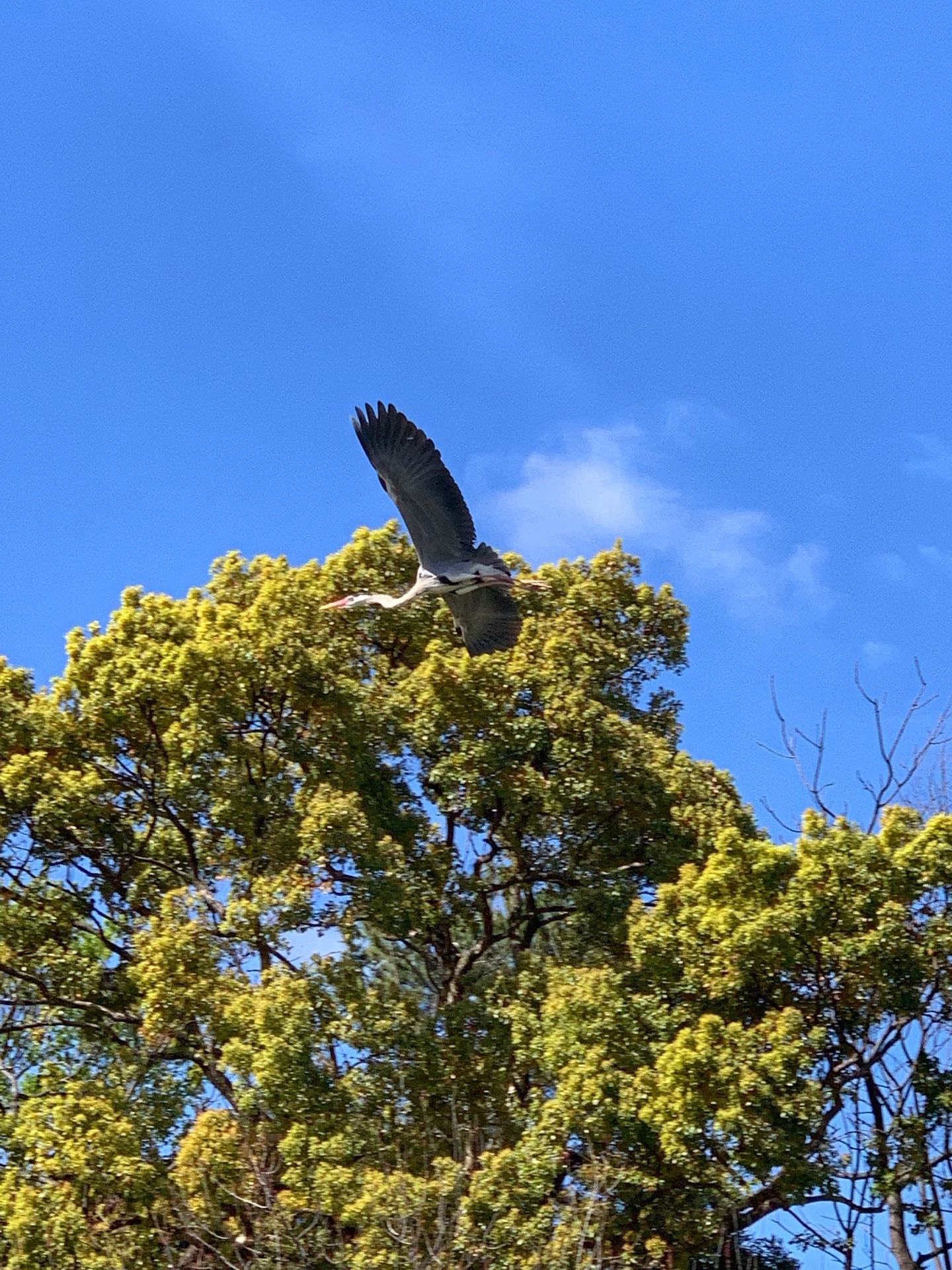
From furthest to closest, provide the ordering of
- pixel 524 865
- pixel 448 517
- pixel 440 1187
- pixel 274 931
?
pixel 524 865, pixel 274 931, pixel 448 517, pixel 440 1187

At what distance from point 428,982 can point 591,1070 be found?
349 cm

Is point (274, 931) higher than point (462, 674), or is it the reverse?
point (462, 674)

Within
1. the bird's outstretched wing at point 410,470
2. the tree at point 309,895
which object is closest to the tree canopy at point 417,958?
the tree at point 309,895

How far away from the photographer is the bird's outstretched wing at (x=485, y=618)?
12.7 meters

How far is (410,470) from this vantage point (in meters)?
11.4

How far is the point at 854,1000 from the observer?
475 inches

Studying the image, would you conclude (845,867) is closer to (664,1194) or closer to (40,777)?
(664,1194)

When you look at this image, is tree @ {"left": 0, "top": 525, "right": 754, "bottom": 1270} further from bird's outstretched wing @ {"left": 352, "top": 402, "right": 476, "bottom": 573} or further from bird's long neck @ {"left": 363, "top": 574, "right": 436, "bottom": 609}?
bird's outstretched wing @ {"left": 352, "top": 402, "right": 476, "bottom": 573}

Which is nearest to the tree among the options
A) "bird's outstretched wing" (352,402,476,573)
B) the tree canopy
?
the tree canopy

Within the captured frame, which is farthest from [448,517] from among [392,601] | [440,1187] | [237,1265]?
[237,1265]

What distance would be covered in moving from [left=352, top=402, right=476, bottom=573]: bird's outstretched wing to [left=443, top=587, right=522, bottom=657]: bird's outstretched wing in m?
1.01

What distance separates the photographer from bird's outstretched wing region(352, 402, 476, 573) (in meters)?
11.3

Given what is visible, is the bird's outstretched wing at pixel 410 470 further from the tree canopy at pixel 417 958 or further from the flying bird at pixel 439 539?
the tree canopy at pixel 417 958

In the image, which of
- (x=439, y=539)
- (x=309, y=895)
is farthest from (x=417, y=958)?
(x=439, y=539)
